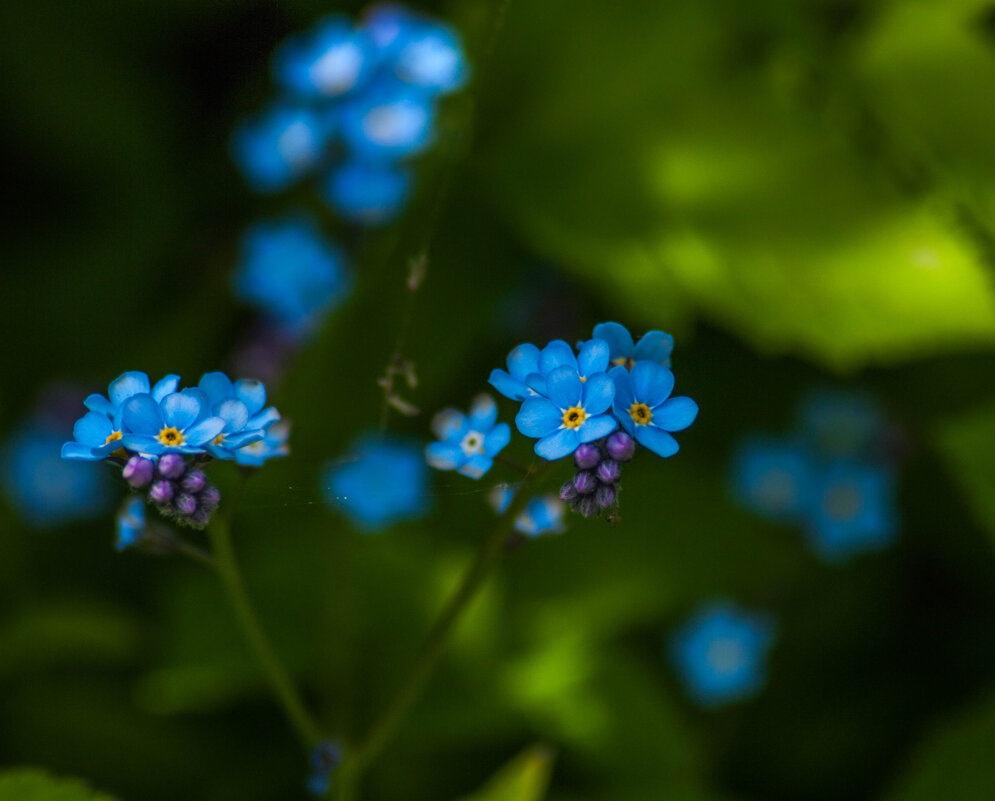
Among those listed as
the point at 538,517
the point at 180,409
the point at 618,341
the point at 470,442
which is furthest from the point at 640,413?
the point at 180,409

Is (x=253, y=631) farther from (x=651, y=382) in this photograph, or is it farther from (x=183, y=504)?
(x=651, y=382)

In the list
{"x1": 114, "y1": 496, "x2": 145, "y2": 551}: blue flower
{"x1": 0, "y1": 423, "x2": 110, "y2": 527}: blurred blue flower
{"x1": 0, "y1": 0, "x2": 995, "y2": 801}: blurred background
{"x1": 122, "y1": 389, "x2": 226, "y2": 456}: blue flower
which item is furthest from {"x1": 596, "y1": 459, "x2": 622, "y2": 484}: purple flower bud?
{"x1": 0, "y1": 423, "x2": 110, "y2": 527}: blurred blue flower

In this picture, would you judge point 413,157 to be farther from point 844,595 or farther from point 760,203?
point 844,595

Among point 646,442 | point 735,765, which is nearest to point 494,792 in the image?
point 646,442

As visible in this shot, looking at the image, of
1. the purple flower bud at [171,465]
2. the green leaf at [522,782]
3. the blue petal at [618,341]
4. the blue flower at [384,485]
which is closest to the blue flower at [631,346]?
the blue petal at [618,341]

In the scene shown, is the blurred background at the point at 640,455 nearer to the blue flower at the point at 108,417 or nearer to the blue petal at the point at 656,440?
the blue flower at the point at 108,417

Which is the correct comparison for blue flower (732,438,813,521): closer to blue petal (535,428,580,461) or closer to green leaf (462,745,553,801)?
green leaf (462,745,553,801)
